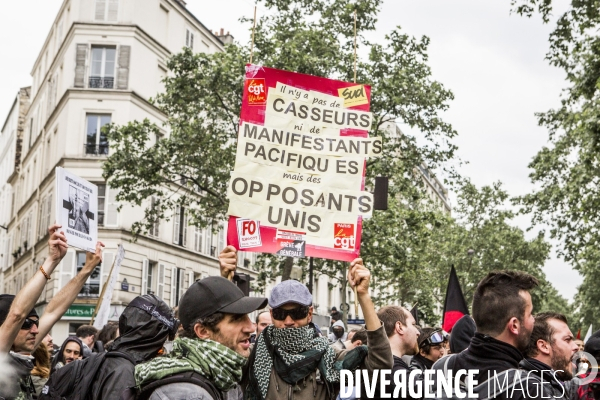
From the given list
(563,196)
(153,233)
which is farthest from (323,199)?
(153,233)

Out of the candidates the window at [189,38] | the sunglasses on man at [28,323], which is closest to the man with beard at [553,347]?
the sunglasses on man at [28,323]

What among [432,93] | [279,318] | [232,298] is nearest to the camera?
[232,298]

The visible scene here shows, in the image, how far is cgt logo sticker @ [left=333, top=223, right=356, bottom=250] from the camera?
599cm

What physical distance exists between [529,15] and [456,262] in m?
38.1

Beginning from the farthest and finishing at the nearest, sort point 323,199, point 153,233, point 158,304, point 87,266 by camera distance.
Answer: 1. point 153,233
2. point 323,199
3. point 87,266
4. point 158,304

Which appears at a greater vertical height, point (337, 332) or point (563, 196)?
point (563, 196)

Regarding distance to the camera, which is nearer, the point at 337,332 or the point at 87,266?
the point at 87,266

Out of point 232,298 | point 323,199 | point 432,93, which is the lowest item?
point 232,298

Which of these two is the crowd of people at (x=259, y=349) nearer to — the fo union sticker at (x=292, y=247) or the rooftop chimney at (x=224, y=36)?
the fo union sticker at (x=292, y=247)

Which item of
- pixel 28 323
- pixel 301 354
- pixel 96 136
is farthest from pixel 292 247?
pixel 96 136

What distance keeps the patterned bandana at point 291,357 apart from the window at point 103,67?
31860 millimetres

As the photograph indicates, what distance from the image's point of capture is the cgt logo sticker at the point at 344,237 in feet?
19.6

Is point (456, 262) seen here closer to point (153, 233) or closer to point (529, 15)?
point (153, 233)

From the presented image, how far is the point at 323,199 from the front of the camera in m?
6.17
